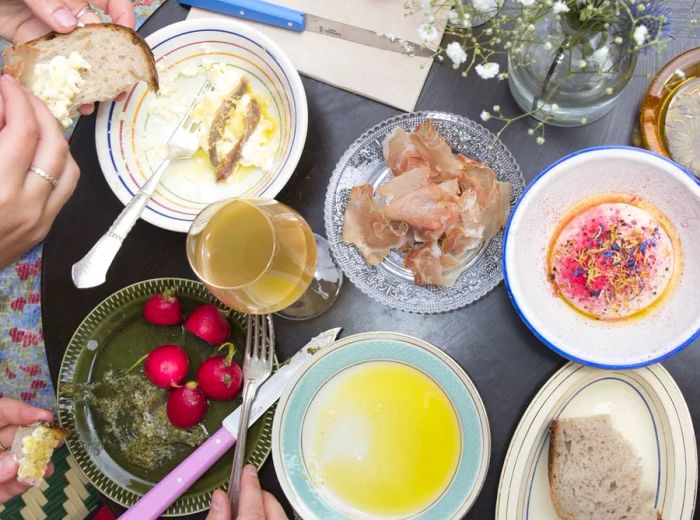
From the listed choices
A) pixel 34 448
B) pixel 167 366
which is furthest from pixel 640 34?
pixel 34 448

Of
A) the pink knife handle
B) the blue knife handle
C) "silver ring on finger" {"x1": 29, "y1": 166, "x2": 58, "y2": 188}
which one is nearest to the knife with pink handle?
the pink knife handle

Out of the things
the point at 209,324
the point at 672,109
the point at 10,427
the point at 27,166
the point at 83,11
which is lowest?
the point at 10,427

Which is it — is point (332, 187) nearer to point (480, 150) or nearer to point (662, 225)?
point (480, 150)

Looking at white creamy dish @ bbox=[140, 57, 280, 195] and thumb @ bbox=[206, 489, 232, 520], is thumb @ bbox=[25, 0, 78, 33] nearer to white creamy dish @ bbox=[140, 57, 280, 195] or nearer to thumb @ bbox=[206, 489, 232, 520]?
white creamy dish @ bbox=[140, 57, 280, 195]

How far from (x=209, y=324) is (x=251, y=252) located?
22cm

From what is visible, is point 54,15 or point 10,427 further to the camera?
point 10,427

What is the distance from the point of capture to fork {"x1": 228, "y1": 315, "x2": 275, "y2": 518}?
112 cm

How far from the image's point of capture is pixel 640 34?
32.2 inches

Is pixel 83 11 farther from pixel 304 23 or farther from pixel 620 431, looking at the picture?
pixel 620 431

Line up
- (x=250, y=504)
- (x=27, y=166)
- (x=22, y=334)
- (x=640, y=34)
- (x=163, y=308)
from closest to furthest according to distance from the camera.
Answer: (x=640, y=34) < (x=27, y=166) < (x=250, y=504) < (x=163, y=308) < (x=22, y=334)

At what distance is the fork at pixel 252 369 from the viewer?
3.69 feet

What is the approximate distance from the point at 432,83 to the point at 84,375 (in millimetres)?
875

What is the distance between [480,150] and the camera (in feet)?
3.85

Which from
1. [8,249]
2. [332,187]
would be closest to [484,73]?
[332,187]
